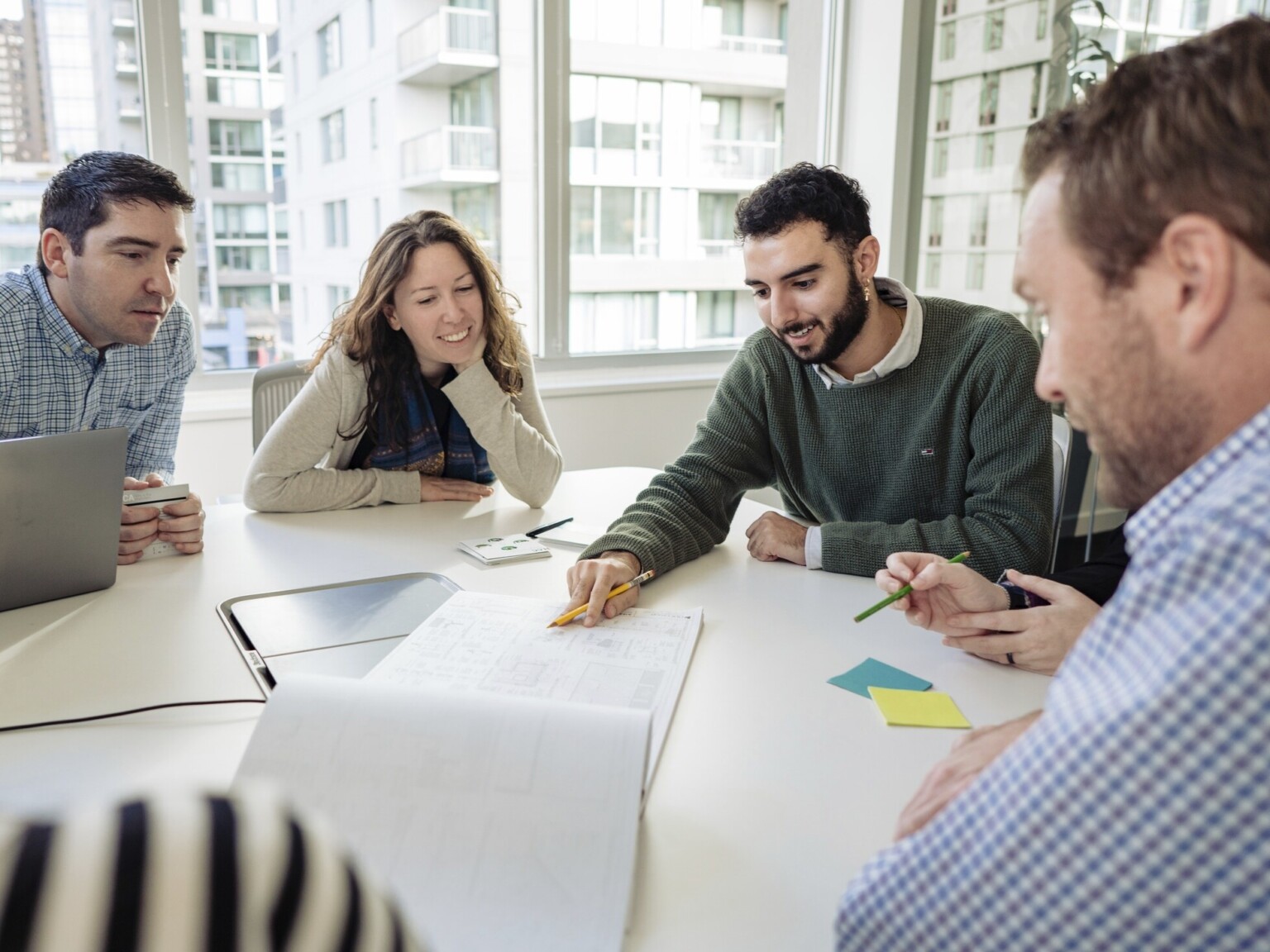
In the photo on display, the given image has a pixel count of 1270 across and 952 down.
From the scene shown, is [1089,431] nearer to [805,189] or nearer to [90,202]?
[805,189]

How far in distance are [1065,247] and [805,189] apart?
1105 millimetres

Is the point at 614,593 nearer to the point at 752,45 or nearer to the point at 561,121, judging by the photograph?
the point at 561,121

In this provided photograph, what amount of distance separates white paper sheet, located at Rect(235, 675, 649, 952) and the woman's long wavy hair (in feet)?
4.01

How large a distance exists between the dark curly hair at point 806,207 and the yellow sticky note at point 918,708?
0.90 meters

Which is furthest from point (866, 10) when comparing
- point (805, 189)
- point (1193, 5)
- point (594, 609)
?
point (594, 609)

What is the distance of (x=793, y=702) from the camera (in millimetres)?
1055

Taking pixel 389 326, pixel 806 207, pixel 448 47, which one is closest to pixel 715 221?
pixel 448 47

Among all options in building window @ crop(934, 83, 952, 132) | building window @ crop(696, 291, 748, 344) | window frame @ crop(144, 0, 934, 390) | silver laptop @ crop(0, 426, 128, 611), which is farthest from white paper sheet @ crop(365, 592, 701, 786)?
building window @ crop(934, 83, 952, 132)

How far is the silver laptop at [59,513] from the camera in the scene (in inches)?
48.1

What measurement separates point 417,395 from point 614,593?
36.6 inches

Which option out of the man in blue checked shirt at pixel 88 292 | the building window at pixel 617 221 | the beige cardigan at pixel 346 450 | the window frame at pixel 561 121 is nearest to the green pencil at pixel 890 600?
the beige cardigan at pixel 346 450

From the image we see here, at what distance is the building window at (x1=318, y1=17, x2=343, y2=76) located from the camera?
3219 millimetres

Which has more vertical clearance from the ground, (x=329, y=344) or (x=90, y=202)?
(x=90, y=202)

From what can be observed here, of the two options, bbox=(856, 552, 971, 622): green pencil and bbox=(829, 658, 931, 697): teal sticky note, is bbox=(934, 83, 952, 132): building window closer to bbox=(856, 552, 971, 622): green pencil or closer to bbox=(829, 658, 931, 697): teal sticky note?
bbox=(856, 552, 971, 622): green pencil
